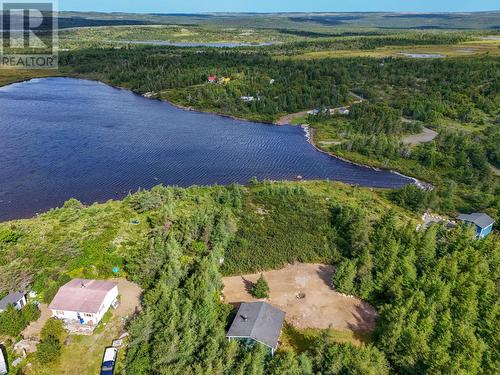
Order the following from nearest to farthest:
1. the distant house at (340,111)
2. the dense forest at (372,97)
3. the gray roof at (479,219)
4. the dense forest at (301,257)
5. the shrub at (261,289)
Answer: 1. the dense forest at (301,257)
2. the shrub at (261,289)
3. the gray roof at (479,219)
4. the dense forest at (372,97)
5. the distant house at (340,111)

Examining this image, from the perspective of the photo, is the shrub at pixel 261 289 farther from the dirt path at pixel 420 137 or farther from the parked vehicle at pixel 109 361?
the dirt path at pixel 420 137

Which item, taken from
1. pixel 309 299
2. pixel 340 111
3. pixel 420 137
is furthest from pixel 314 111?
pixel 309 299

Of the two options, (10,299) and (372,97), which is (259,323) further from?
(372,97)

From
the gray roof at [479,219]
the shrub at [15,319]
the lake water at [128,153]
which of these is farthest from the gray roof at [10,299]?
the gray roof at [479,219]

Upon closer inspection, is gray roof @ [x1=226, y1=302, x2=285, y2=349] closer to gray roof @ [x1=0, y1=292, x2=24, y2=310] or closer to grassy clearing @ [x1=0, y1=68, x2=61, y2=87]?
gray roof @ [x1=0, y1=292, x2=24, y2=310]

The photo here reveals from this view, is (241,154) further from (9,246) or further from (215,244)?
(9,246)

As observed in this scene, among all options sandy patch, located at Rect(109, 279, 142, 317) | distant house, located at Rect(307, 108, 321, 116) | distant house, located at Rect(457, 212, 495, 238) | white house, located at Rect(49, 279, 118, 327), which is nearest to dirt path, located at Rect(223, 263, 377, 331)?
sandy patch, located at Rect(109, 279, 142, 317)

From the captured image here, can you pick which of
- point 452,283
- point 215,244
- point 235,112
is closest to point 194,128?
point 235,112
